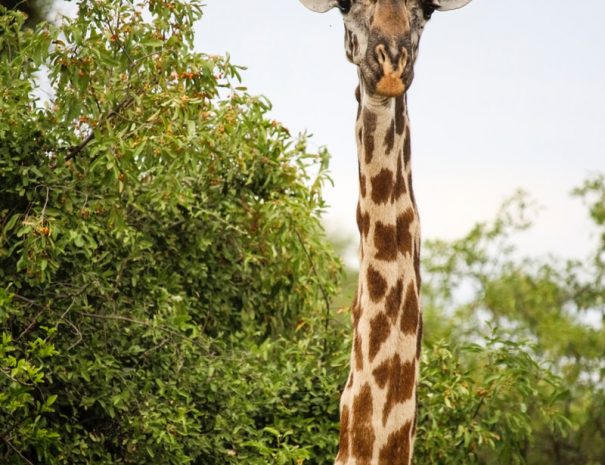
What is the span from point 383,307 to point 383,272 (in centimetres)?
14

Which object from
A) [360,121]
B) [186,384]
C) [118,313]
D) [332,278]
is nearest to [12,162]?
[118,313]

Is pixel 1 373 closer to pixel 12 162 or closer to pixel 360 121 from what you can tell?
pixel 12 162

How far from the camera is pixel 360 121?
5109 mm

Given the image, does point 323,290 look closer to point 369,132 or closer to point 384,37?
point 369,132

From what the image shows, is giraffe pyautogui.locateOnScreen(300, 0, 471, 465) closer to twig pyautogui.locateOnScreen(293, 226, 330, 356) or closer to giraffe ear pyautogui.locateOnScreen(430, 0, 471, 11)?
giraffe ear pyautogui.locateOnScreen(430, 0, 471, 11)

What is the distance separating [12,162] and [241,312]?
2414mm

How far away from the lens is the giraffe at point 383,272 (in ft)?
16.1

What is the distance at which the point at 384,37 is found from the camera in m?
4.71

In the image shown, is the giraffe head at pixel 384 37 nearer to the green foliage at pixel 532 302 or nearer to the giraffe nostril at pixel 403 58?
the giraffe nostril at pixel 403 58

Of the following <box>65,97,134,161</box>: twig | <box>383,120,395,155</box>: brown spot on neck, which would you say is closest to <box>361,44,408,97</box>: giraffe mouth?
<box>383,120,395,155</box>: brown spot on neck

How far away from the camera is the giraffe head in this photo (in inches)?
184

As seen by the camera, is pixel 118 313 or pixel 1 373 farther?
pixel 118 313

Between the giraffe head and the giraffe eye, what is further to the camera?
the giraffe eye

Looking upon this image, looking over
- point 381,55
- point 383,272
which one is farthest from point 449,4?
point 383,272
